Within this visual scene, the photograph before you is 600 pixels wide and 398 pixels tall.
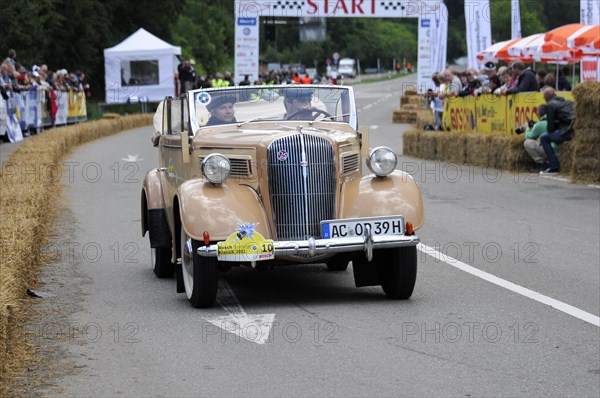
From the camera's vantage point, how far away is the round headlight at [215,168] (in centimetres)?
884

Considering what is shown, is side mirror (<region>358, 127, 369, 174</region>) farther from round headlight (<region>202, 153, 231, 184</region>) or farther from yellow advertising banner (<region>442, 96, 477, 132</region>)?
yellow advertising banner (<region>442, 96, 477, 132</region>)

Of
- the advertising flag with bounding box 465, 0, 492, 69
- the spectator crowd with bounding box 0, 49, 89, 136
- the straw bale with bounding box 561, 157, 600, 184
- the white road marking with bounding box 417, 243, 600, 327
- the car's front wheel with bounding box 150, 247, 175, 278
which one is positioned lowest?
the white road marking with bounding box 417, 243, 600, 327

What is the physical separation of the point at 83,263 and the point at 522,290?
4.34 meters

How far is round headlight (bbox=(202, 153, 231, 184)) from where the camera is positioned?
29.0 ft

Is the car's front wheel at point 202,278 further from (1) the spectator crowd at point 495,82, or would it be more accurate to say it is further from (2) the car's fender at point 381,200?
(1) the spectator crowd at point 495,82

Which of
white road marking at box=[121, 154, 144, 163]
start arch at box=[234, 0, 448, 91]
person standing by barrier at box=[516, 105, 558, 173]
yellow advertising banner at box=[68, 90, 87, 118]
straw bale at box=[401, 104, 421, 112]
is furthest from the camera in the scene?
straw bale at box=[401, 104, 421, 112]

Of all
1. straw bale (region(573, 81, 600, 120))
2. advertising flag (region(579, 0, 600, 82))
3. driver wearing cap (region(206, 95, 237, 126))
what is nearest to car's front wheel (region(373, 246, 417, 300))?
driver wearing cap (region(206, 95, 237, 126))

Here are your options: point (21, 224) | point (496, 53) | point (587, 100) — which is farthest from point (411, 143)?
point (21, 224)

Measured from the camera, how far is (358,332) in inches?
301

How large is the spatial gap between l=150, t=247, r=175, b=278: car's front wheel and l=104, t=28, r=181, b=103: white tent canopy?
4028 centimetres

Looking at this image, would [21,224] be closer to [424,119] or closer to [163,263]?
[163,263]

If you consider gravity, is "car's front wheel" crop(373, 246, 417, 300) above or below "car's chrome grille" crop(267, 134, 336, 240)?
below

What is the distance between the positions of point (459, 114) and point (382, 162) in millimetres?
18589

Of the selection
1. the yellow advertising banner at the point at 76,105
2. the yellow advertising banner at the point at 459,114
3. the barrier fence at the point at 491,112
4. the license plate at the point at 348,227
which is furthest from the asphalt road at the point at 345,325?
the yellow advertising banner at the point at 76,105
